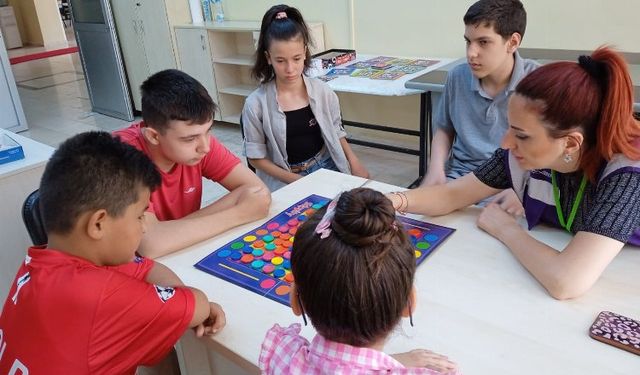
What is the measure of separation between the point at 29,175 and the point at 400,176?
219cm

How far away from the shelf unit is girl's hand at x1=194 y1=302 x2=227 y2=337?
342 cm

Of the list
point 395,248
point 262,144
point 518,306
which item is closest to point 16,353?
point 395,248

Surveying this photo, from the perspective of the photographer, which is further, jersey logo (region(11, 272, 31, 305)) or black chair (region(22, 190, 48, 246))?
black chair (region(22, 190, 48, 246))

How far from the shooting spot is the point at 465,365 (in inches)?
33.2

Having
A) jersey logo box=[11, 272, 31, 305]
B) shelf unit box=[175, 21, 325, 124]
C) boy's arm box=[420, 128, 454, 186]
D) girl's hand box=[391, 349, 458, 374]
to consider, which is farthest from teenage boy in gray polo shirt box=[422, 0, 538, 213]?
shelf unit box=[175, 21, 325, 124]

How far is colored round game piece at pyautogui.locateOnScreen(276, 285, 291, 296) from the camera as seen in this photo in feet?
3.47

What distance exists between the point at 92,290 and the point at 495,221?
91cm

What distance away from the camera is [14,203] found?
2004 mm

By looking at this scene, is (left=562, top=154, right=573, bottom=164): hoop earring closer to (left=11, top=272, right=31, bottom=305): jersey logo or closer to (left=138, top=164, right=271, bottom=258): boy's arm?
(left=138, top=164, right=271, bottom=258): boy's arm

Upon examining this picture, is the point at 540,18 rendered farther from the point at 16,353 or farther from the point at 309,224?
the point at 16,353

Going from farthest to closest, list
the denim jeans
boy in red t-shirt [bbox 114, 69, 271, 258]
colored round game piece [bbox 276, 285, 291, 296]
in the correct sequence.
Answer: the denim jeans → boy in red t-shirt [bbox 114, 69, 271, 258] → colored round game piece [bbox 276, 285, 291, 296]

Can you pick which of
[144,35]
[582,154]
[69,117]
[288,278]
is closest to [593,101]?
[582,154]

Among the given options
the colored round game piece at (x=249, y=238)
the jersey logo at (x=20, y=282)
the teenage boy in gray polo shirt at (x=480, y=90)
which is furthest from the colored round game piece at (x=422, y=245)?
the jersey logo at (x=20, y=282)

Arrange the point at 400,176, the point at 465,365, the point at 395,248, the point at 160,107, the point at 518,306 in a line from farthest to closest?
the point at 400,176 < the point at 160,107 < the point at 518,306 < the point at 465,365 < the point at 395,248
